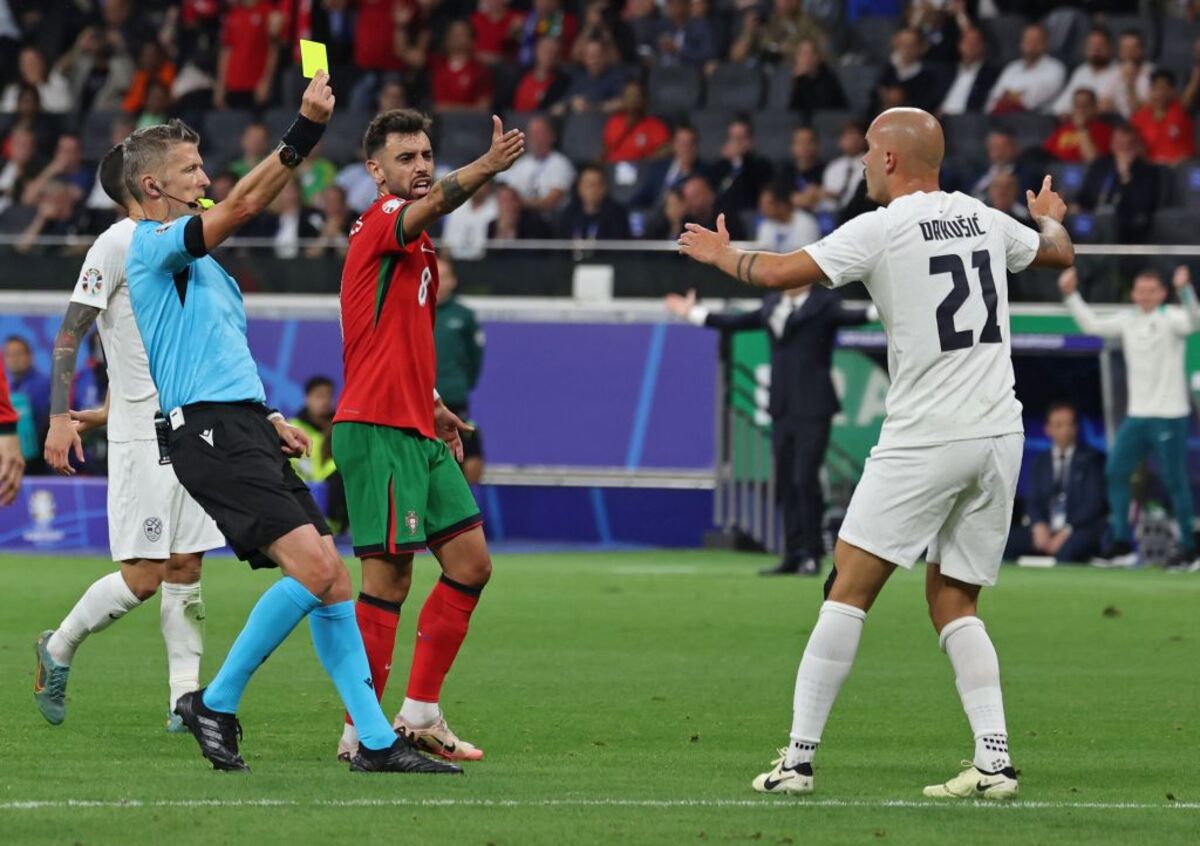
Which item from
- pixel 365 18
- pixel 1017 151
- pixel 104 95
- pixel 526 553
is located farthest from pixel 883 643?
pixel 104 95

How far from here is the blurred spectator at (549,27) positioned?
24.5 metres

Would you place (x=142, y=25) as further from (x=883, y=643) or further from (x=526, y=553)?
(x=883, y=643)

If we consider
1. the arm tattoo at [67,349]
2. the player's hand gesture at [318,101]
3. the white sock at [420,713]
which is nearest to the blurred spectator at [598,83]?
the arm tattoo at [67,349]

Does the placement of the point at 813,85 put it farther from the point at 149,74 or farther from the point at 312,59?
the point at 312,59

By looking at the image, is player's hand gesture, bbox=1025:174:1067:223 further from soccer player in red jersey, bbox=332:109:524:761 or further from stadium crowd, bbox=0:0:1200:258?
stadium crowd, bbox=0:0:1200:258

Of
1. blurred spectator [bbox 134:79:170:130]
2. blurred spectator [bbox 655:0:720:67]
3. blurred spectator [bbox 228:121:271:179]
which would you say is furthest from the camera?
blurred spectator [bbox 134:79:170:130]

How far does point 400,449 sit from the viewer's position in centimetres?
813

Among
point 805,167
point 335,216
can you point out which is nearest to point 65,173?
point 335,216

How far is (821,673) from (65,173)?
713 inches

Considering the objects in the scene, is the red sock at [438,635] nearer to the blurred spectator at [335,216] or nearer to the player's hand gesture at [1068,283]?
the player's hand gesture at [1068,283]

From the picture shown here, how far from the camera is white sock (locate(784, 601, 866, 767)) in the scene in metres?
7.34

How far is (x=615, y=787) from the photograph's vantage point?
7406 mm

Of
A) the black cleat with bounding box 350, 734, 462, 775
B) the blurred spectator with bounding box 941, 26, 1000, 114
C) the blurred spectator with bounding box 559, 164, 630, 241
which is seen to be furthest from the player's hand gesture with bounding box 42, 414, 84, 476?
the blurred spectator with bounding box 941, 26, 1000, 114

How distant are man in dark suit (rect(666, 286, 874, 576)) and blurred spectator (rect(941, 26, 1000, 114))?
528 centimetres
